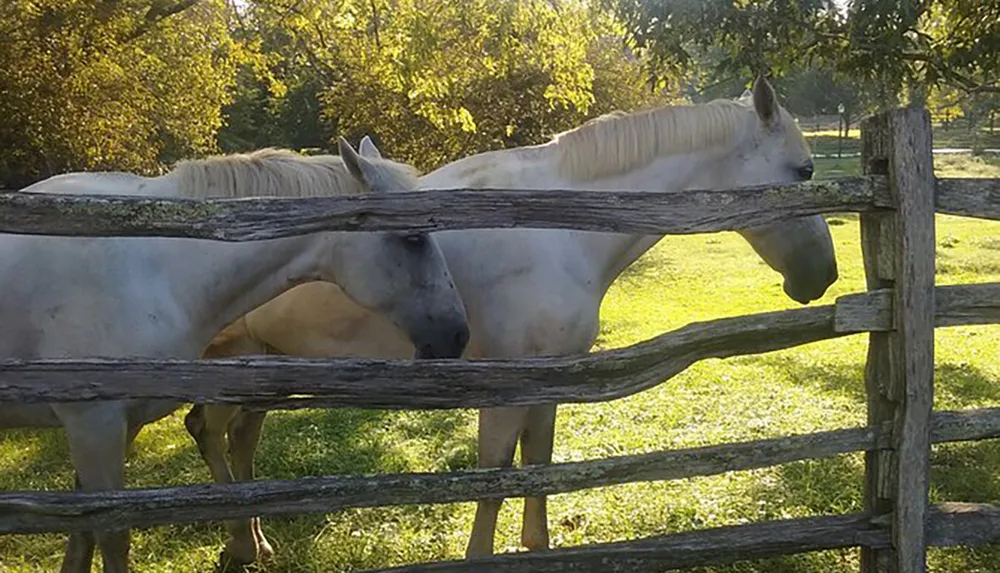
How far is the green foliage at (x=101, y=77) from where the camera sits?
10844 millimetres

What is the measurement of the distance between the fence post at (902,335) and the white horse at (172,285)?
1.57m

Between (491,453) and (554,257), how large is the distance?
100 centimetres

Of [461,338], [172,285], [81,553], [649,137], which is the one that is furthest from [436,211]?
[81,553]

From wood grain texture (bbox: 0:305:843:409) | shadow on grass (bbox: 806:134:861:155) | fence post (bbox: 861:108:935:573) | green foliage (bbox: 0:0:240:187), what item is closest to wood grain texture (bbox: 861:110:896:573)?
fence post (bbox: 861:108:935:573)

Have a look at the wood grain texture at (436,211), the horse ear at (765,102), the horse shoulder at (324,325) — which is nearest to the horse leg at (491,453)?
the horse shoulder at (324,325)

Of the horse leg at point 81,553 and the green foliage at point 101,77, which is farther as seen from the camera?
the green foliage at point 101,77

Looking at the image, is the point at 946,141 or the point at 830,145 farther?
the point at 946,141

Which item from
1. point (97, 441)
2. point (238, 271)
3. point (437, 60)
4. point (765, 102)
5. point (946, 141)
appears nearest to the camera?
point (97, 441)

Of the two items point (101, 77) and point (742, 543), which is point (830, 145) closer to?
point (101, 77)

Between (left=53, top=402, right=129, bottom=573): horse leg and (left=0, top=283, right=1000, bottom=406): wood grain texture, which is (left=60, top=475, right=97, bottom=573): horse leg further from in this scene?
(left=0, top=283, right=1000, bottom=406): wood grain texture

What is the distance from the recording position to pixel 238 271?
3.29m

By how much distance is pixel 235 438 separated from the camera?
4.33 metres

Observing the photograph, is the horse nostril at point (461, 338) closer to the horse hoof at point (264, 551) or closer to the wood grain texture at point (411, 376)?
the wood grain texture at point (411, 376)

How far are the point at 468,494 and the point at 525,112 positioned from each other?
15305 mm
